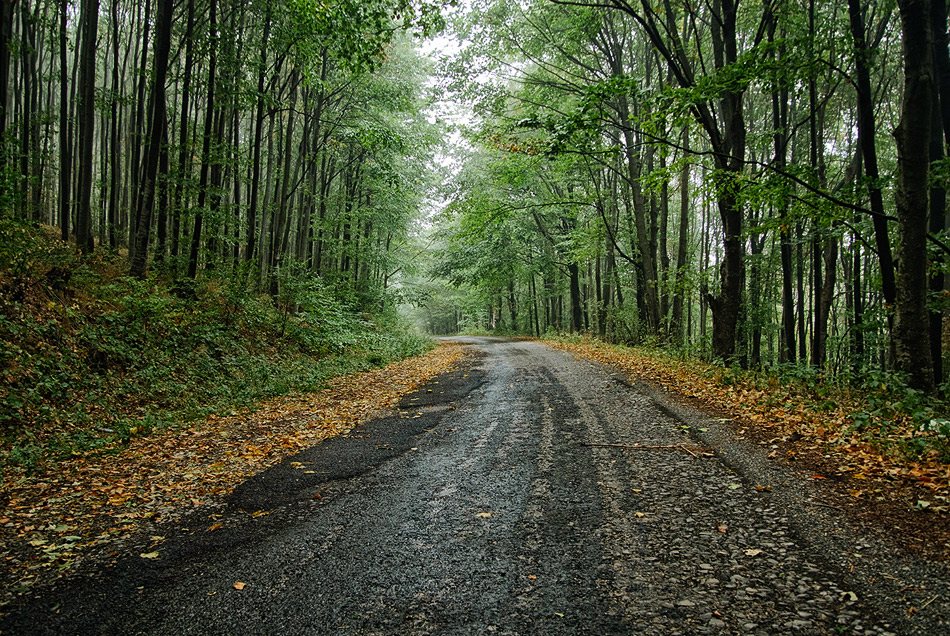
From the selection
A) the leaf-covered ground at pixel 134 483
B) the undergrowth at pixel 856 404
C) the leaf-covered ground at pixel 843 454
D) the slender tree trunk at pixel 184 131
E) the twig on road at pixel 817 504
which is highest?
the slender tree trunk at pixel 184 131

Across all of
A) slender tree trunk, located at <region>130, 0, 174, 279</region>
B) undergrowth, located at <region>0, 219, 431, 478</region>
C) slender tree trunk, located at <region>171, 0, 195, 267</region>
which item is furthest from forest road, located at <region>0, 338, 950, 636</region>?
slender tree trunk, located at <region>171, 0, 195, 267</region>

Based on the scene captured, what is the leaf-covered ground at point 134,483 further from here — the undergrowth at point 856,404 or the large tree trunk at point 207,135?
the undergrowth at point 856,404

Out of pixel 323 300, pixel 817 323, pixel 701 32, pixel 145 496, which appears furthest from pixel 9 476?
pixel 701 32

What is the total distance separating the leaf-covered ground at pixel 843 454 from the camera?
308cm

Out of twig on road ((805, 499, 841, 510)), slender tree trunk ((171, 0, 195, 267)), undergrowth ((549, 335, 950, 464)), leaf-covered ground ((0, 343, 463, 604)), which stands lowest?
leaf-covered ground ((0, 343, 463, 604))

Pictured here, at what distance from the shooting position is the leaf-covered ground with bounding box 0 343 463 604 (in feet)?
10.0

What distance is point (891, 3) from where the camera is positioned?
27.1 ft

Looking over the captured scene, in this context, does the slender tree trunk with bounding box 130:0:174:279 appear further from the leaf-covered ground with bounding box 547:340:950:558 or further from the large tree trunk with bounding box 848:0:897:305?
the large tree trunk with bounding box 848:0:897:305

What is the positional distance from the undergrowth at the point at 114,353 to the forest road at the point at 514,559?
131 inches

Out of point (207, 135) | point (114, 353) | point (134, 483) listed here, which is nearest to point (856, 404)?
point (134, 483)

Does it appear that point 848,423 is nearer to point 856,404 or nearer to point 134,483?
point 856,404

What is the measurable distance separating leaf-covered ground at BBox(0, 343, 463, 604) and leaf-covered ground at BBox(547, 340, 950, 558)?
5454 millimetres

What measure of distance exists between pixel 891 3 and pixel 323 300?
1575 cm

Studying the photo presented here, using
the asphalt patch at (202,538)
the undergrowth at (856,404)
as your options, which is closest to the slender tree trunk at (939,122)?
the undergrowth at (856,404)
